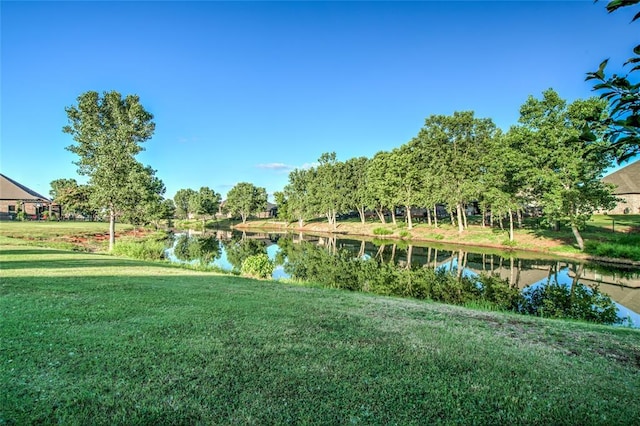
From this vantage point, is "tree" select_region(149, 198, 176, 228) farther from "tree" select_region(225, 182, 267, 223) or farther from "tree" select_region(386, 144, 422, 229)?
"tree" select_region(386, 144, 422, 229)

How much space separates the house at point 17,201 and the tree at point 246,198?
39.5 metres

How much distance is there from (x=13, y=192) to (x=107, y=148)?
54.3 metres

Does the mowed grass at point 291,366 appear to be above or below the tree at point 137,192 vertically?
below

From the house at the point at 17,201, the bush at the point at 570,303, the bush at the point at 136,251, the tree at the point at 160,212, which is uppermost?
the house at the point at 17,201

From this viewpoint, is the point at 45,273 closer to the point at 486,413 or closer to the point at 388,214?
the point at 486,413

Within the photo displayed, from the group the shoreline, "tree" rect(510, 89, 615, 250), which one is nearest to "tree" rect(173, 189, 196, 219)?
the shoreline

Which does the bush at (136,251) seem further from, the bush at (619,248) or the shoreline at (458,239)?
the bush at (619,248)

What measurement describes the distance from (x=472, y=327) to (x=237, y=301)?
534 centimetres

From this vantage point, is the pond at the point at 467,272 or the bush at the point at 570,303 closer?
the bush at the point at 570,303

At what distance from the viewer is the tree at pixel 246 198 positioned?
90312mm

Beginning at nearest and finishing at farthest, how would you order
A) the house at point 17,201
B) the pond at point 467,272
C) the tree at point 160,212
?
the pond at point 467,272 → the tree at point 160,212 → the house at point 17,201

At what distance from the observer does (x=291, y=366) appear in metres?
4.54

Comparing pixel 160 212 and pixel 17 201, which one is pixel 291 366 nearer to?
pixel 160 212

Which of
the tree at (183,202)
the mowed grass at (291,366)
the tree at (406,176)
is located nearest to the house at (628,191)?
the tree at (406,176)
